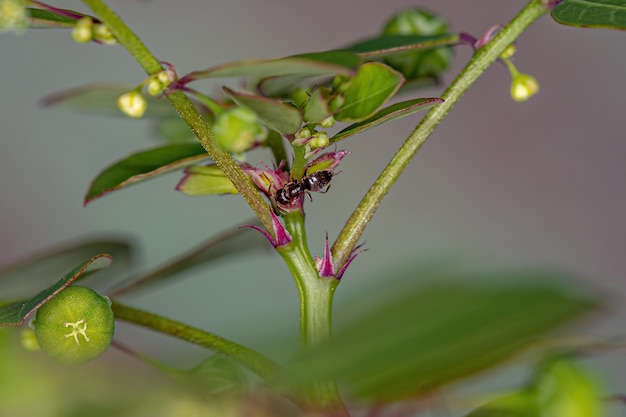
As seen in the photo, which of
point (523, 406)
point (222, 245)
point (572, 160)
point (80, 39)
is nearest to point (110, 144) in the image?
point (572, 160)

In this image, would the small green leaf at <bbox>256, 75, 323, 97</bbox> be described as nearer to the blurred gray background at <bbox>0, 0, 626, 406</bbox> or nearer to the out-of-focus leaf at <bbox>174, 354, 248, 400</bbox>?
the out-of-focus leaf at <bbox>174, 354, 248, 400</bbox>

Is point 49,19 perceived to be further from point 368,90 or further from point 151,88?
point 368,90

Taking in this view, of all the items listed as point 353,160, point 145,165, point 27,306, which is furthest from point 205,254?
point 353,160

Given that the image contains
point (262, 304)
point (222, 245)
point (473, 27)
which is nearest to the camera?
point (222, 245)

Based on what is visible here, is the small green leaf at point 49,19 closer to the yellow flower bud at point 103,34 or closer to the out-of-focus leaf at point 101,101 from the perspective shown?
the yellow flower bud at point 103,34

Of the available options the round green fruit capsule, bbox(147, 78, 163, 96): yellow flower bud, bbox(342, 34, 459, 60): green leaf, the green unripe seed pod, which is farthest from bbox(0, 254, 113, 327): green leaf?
the green unripe seed pod

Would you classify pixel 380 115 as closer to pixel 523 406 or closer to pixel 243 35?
pixel 523 406

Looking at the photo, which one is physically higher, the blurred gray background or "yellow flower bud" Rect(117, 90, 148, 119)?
the blurred gray background

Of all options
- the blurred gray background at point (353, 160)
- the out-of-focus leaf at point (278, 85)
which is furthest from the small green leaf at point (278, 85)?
the blurred gray background at point (353, 160)
